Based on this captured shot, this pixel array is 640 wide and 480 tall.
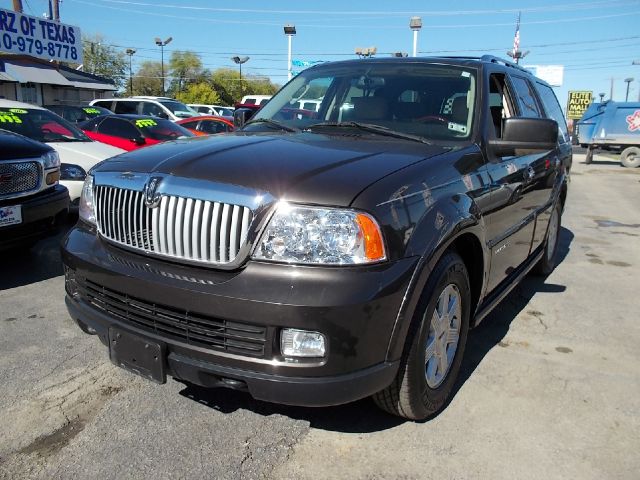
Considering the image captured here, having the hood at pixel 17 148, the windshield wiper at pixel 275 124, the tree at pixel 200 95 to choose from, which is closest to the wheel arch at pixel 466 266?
the windshield wiper at pixel 275 124

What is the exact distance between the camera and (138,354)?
2408 mm

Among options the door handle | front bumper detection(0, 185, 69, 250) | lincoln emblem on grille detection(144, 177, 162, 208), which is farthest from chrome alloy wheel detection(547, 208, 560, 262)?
front bumper detection(0, 185, 69, 250)

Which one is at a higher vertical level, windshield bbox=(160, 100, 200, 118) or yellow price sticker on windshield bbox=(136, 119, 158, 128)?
windshield bbox=(160, 100, 200, 118)

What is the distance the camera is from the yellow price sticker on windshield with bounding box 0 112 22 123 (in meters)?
6.84

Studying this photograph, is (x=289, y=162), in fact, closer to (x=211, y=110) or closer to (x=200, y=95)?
(x=211, y=110)

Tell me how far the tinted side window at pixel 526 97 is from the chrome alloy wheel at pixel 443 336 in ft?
6.73

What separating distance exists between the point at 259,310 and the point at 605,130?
22618mm

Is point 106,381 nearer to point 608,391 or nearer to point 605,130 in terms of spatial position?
point 608,391

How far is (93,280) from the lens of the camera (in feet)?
8.59

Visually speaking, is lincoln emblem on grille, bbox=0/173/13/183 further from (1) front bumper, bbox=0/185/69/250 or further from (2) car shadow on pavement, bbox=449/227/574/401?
(2) car shadow on pavement, bbox=449/227/574/401

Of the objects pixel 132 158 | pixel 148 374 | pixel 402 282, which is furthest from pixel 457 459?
pixel 132 158

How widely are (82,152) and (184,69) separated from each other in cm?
7545

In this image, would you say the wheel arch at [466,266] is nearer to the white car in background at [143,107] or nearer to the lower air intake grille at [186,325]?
the lower air intake grille at [186,325]

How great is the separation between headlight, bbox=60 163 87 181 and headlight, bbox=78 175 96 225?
3.85 metres
